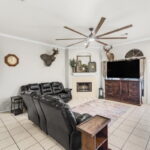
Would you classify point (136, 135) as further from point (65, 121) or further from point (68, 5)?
point (68, 5)

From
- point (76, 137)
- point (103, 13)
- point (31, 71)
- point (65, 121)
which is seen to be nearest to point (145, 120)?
point (76, 137)

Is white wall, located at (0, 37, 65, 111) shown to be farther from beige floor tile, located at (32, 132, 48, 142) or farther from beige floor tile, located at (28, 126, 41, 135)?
beige floor tile, located at (32, 132, 48, 142)

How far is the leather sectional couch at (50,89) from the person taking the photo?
4276 millimetres

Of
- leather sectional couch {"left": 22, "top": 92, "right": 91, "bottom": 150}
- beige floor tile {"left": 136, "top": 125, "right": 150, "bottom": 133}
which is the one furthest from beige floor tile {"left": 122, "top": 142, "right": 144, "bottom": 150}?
leather sectional couch {"left": 22, "top": 92, "right": 91, "bottom": 150}

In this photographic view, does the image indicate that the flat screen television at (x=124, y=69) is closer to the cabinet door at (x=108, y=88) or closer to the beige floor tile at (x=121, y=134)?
the cabinet door at (x=108, y=88)

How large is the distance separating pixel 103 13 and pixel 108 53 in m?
3.14

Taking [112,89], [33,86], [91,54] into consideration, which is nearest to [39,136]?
[33,86]

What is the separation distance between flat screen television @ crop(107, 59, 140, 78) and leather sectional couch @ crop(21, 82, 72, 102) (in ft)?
7.83

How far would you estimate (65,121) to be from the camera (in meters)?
1.76

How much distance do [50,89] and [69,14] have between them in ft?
10.7

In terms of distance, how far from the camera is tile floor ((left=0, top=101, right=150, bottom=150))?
2086 millimetres

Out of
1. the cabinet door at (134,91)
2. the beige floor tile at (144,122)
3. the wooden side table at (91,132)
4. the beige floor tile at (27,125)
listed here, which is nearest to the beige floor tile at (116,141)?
the wooden side table at (91,132)

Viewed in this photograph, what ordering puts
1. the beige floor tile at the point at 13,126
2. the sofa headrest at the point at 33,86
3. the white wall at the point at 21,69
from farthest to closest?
the sofa headrest at the point at 33,86 < the white wall at the point at 21,69 < the beige floor tile at the point at 13,126

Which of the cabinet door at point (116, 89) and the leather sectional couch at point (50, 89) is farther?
the cabinet door at point (116, 89)
